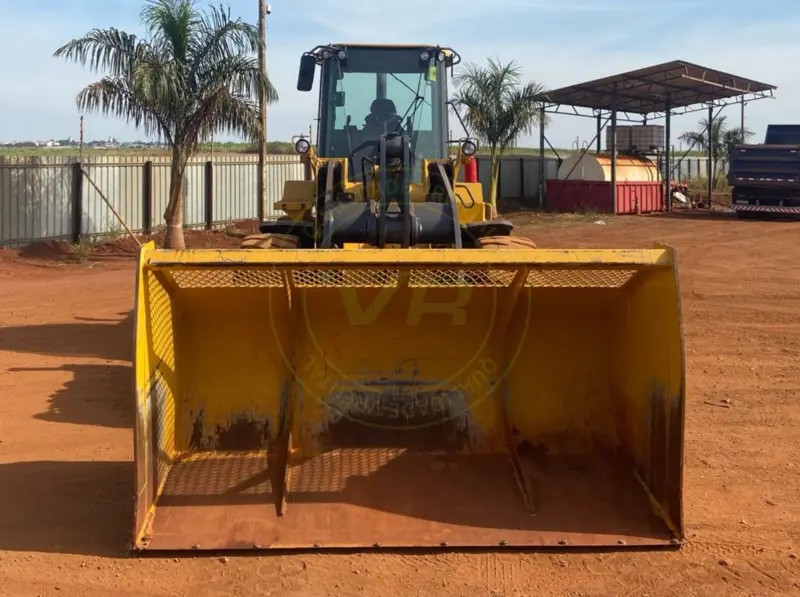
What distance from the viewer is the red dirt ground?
4020 mm

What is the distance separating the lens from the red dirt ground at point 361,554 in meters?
4.02

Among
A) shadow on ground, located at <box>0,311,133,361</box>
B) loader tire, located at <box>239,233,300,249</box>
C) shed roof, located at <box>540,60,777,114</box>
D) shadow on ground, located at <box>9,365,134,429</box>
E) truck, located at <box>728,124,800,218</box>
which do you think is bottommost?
shadow on ground, located at <box>9,365,134,429</box>

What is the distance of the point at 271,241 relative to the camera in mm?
6633

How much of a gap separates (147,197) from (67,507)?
49.9 feet

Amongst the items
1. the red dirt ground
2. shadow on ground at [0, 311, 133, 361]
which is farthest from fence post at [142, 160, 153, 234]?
shadow on ground at [0, 311, 133, 361]

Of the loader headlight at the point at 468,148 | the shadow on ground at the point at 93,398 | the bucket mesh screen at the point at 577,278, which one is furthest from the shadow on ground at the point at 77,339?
the bucket mesh screen at the point at 577,278

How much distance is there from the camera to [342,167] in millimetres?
7426

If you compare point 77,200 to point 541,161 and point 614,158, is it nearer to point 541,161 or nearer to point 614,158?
point 614,158

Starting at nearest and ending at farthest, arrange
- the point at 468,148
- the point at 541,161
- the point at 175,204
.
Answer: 1. the point at 468,148
2. the point at 175,204
3. the point at 541,161

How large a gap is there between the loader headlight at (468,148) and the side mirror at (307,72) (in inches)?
62.4

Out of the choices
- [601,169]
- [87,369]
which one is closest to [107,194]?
[87,369]

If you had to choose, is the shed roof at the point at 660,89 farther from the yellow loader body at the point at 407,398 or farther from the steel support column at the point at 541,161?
the yellow loader body at the point at 407,398

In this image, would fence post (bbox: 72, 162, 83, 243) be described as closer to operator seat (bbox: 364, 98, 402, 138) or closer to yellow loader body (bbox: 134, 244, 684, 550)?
operator seat (bbox: 364, 98, 402, 138)

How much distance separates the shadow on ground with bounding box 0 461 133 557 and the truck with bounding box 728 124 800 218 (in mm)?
24979
